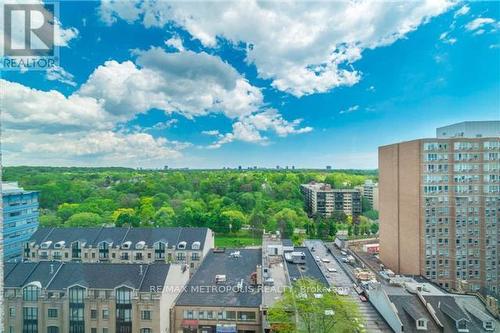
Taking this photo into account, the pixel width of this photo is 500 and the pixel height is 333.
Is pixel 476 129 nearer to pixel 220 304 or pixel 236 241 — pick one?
pixel 220 304

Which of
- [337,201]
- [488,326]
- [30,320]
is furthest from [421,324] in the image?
[337,201]

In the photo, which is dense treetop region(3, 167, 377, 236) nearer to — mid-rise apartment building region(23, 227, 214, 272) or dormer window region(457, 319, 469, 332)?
mid-rise apartment building region(23, 227, 214, 272)

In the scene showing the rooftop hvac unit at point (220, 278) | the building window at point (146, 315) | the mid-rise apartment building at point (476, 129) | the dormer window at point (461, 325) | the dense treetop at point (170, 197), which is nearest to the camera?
the dormer window at point (461, 325)

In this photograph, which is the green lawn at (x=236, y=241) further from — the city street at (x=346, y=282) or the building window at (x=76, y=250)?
the building window at (x=76, y=250)

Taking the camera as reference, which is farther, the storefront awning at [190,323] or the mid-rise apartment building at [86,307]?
the storefront awning at [190,323]

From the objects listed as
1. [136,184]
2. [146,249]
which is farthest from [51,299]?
[136,184]

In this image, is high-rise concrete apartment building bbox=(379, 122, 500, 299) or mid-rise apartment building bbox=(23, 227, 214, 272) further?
mid-rise apartment building bbox=(23, 227, 214, 272)

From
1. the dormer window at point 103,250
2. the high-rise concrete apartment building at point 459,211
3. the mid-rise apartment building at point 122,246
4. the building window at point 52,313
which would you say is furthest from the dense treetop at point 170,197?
the high-rise concrete apartment building at point 459,211

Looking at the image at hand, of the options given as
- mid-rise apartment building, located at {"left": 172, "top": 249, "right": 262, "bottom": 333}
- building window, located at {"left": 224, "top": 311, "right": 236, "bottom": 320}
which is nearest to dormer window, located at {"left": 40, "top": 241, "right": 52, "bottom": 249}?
mid-rise apartment building, located at {"left": 172, "top": 249, "right": 262, "bottom": 333}
